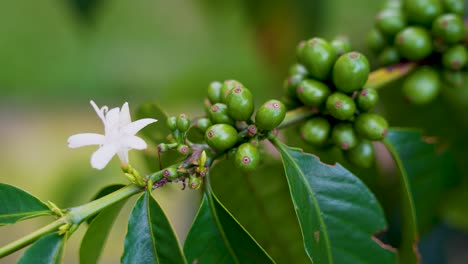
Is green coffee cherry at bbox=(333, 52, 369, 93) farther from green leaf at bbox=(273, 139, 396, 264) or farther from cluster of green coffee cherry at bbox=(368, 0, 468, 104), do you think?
cluster of green coffee cherry at bbox=(368, 0, 468, 104)

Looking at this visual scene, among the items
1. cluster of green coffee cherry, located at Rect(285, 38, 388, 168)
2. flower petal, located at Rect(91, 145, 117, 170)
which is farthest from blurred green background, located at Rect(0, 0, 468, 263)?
flower petal, located at Rect(91, 145, 117, 170)

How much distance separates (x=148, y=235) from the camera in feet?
2.88

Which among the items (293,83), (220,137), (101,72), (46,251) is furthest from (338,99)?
(101,72)

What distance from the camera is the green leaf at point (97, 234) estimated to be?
891 millimetres

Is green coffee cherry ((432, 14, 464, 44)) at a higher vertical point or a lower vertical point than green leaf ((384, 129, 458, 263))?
higher

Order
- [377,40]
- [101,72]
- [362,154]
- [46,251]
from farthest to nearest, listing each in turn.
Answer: [101,72], [377,40], [362,154], [46,251]

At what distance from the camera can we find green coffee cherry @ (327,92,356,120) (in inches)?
40.6

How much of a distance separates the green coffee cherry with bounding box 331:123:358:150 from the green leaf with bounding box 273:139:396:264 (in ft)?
0.34

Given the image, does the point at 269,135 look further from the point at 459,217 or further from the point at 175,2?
the point at 175,2

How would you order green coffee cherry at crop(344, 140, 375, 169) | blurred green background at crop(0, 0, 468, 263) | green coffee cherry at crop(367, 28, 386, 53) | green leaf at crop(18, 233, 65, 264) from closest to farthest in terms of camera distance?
green leaf at crop(18, 233, 65, 264)
green coffee cherry at crop(344, 140, 375, 169)
green coffee cherry at crop(367, 28, 386, 53)
blurred green background at crop(0, 0, 468, 263)

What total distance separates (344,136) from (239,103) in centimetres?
26

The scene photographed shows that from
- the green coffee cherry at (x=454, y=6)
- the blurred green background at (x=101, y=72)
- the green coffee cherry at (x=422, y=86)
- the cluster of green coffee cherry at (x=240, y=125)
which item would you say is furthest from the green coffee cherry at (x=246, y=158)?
the blurred green background at (x=101, y=72)

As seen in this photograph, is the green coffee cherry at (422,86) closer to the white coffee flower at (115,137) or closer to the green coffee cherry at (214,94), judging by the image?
the green coffee cherry at (214,94)

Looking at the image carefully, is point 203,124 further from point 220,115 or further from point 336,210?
point 336,210
